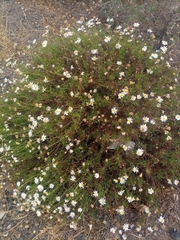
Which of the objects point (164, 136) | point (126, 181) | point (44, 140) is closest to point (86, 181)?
point (126, 181)

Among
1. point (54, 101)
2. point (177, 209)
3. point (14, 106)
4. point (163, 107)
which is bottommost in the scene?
point (177, 209)

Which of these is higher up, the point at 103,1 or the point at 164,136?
the point at 103,1

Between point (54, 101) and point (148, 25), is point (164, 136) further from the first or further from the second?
point (148, 25)

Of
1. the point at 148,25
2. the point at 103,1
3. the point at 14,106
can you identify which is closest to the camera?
the point at 14,106

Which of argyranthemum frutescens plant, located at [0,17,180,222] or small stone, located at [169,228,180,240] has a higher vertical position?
argyranthemum frutescens plant, located at [0,17,180,222]

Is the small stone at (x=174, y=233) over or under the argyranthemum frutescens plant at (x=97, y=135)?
under

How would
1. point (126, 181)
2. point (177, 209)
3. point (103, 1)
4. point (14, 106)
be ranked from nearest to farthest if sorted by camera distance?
point (126, 181) < point (177, 209) < point (14, 106) < point (103, 1)

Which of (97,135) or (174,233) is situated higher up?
(97,135)

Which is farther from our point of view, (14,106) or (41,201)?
(14,106)
